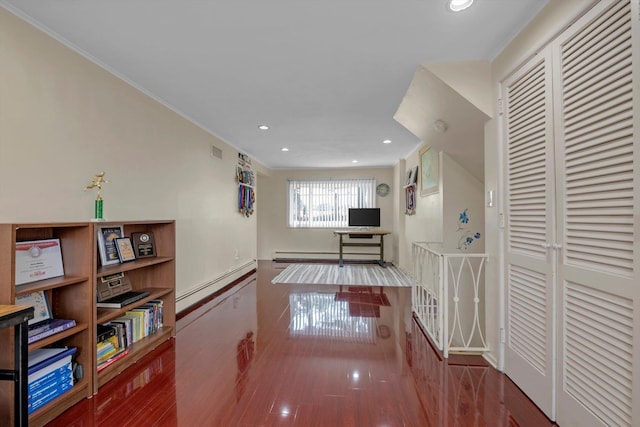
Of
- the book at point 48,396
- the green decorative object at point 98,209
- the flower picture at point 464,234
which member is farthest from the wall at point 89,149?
the flower picture at point 464,234

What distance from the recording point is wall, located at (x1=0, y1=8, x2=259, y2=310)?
5.54 feet

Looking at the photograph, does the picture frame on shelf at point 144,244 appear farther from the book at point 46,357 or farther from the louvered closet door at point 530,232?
the louvered closet door at point 530,232

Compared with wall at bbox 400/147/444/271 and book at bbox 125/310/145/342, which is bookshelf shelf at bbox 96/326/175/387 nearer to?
book at bbox 125/310/145/342

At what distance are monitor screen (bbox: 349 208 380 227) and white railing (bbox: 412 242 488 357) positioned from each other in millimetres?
2656

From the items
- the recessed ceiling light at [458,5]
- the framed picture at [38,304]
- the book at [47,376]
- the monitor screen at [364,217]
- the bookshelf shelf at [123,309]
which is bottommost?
the book at [47,376]

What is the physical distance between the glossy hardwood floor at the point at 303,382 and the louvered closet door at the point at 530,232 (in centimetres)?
21

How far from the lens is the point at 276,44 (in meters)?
1.99

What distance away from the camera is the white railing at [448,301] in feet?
7.97

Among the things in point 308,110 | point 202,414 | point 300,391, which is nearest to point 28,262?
point 202,414

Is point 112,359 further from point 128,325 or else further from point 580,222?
point 580,222

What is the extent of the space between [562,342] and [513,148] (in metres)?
1.20

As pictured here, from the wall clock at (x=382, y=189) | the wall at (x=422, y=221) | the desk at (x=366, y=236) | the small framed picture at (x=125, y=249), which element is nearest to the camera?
the small framed picture at (x=125, y=249)

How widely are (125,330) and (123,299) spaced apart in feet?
0.78

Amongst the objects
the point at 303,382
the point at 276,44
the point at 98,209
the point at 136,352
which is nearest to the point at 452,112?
the point at 276,44
